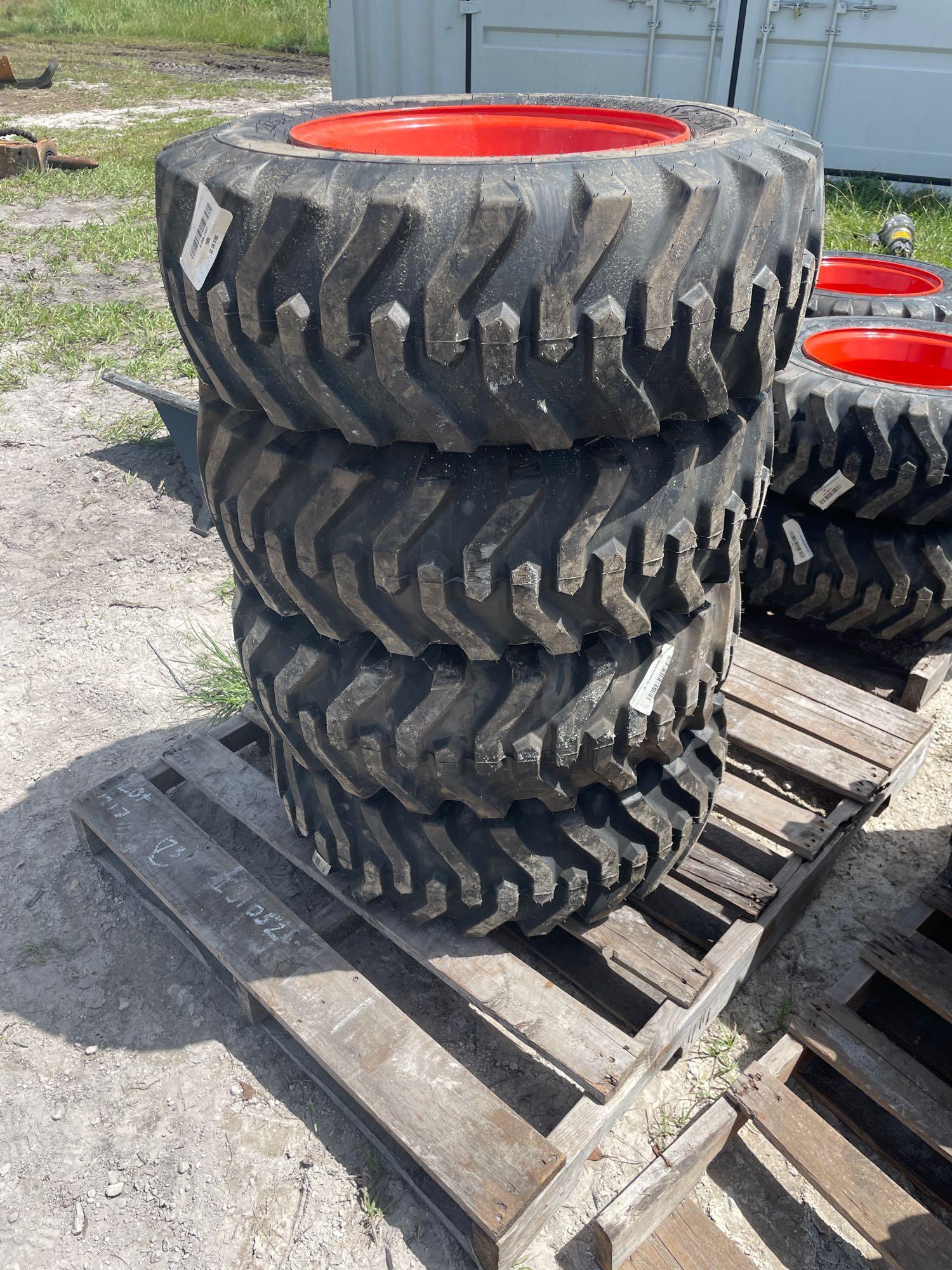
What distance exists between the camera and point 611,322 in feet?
4.48

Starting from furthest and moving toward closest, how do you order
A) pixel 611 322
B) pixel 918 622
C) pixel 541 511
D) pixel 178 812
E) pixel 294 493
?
pixel 918 622, pixel 178 812, pixel 294 493, pixel 541 511, pixel 611 322

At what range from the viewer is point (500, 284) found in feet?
4.43

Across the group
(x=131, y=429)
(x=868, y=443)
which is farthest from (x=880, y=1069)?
(x=131, y=429)

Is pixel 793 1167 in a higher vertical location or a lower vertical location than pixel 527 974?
lower

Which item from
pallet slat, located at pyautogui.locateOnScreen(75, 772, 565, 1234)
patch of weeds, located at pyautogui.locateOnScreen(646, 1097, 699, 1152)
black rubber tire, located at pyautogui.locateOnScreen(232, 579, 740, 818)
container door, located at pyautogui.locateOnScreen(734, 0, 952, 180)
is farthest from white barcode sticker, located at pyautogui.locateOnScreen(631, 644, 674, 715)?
container door, located at pyautogui.locateOnScreen(734, 0, 952, 180)

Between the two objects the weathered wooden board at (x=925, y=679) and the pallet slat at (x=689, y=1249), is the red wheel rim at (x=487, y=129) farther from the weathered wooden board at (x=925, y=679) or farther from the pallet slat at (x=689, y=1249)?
the pallet slat at (x=689, y=1249)

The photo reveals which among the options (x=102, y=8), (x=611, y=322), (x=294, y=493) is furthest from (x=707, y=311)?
(x=102, y=8)

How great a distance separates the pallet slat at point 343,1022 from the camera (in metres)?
1.73

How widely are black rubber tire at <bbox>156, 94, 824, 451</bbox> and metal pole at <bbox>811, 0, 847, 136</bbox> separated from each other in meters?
8.07

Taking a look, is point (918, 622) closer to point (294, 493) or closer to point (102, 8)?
point (294, 493)

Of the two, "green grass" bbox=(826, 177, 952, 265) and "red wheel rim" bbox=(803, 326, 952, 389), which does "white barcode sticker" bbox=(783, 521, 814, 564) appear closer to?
"red wheel rim" bbox=(803, 326, 952, 389)

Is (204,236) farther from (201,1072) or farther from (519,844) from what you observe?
(201,1072)

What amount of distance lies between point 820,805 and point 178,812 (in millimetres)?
1869

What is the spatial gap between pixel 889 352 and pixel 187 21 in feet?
64.8
